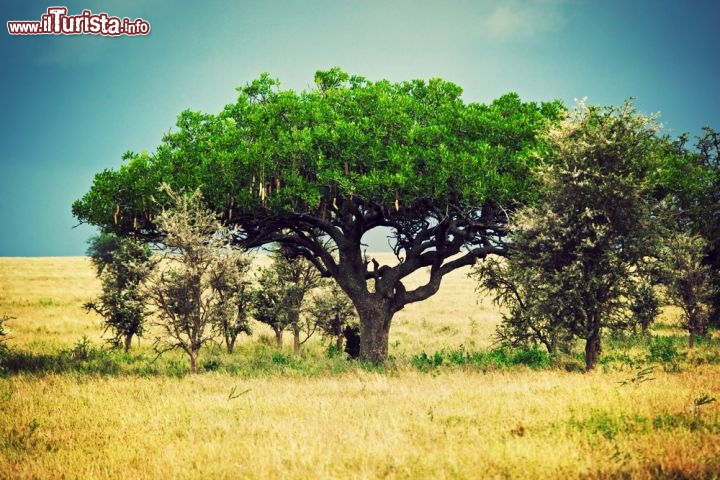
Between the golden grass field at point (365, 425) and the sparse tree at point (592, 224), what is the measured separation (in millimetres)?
2203

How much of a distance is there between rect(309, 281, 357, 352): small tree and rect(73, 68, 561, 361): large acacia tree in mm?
7200

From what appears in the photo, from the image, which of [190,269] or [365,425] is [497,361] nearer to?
[365,425]

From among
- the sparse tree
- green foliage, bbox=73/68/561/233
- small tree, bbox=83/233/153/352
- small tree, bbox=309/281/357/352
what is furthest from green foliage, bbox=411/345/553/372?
small tree, bbox=83/233/153/352

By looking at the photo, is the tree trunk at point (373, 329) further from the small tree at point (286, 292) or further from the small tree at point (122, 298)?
the small tree at point (122, 298)

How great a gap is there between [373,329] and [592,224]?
33.9 ft

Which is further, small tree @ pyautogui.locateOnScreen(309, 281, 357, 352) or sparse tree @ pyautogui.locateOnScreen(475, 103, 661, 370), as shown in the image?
small tree @ pyautogui.locateOnScreen(309, 281, 357, 352)

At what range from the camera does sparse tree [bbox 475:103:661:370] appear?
14742 millimetres

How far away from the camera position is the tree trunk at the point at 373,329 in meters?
21.0

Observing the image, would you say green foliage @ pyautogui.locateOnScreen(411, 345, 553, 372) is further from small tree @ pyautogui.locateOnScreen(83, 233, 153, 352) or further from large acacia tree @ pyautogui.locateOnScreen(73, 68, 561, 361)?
small tree @ pyautogui.locateOnScreen(83, 233, 153, 352)

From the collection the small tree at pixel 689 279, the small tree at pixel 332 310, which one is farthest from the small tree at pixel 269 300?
the small tree at pixel 689 279

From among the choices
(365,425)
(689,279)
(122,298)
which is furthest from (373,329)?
(689,279)

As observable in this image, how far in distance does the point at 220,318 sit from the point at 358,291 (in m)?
6.33

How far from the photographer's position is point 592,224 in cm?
1441

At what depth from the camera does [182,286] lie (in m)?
16.8
